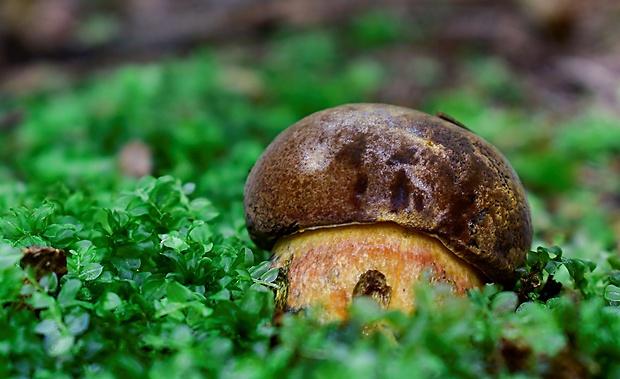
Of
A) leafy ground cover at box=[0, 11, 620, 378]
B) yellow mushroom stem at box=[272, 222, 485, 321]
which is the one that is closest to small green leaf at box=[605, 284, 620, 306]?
leafy ground cover at box=[0, 11, 620, 378]

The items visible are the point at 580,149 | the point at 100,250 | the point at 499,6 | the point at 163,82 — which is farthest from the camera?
the point at 499,6

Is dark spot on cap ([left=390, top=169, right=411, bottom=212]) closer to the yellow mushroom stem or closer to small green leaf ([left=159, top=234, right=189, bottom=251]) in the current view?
the yellow mushroom stem

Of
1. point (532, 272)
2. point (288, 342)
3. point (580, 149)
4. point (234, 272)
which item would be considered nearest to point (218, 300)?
point (234, 272)

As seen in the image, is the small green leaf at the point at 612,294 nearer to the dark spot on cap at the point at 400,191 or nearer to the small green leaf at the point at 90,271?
the dark spot on cap at the point at 400,191

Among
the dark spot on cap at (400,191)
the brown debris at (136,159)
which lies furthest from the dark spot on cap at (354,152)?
the brown debris at (136,159)

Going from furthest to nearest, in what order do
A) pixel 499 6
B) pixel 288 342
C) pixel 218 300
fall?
pixel 499 6 < pixel 218 300 < pixel 288 342

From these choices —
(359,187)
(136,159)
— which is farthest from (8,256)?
(136,159)

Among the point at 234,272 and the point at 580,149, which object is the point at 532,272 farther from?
the point at 580,149
